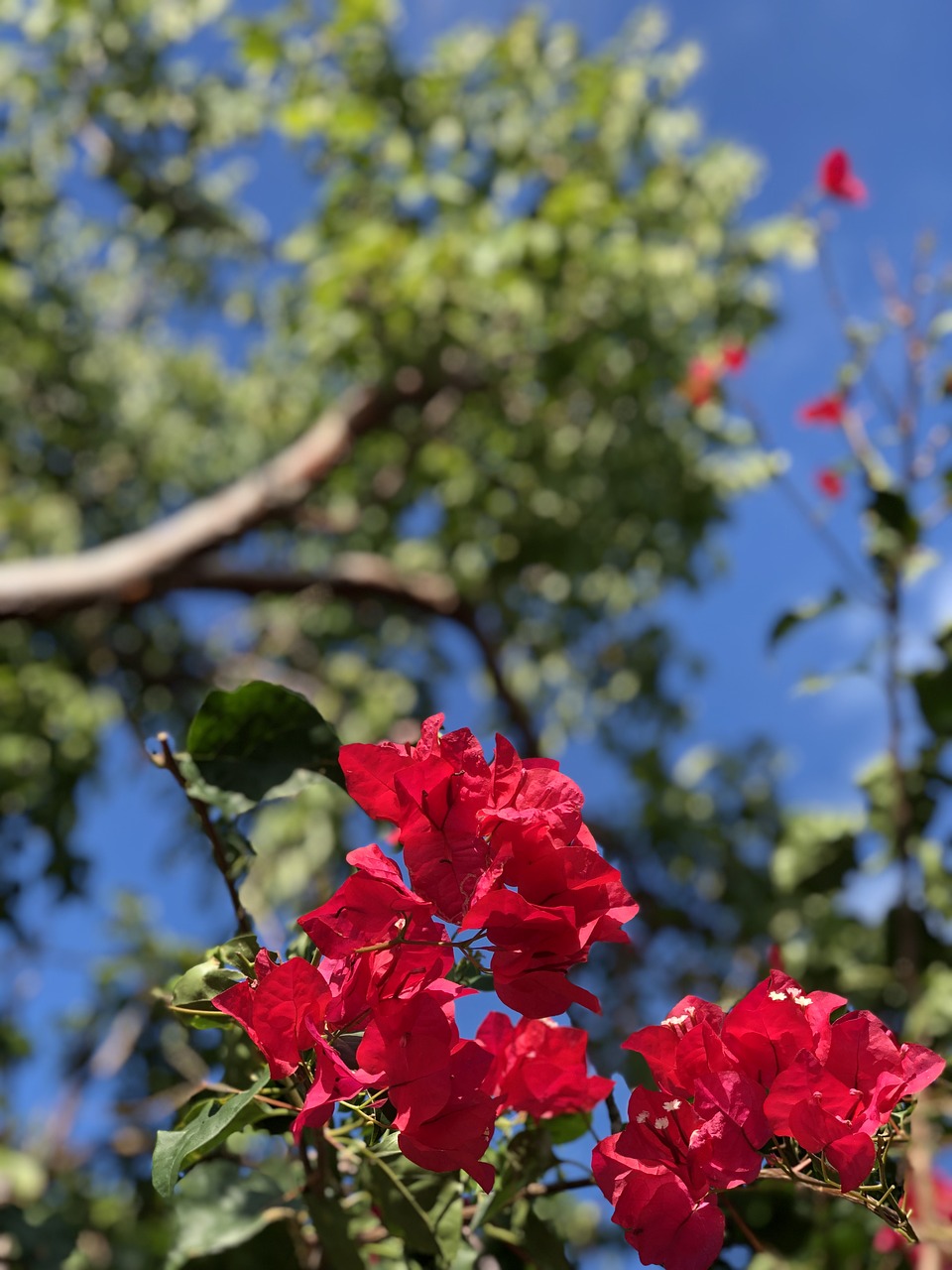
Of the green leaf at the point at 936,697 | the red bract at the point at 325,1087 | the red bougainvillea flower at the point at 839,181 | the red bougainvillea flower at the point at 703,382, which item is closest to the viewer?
the red bract at the point at 325,1087

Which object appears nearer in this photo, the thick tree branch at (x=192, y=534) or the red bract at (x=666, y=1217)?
the red bract at (x=666, y=1217)

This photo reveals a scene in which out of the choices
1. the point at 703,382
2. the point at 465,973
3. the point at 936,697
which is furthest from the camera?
the point at 703,382

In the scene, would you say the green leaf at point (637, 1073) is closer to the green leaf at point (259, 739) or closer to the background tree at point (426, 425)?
the green leaf at point (259, 739)

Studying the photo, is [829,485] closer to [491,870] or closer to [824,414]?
[824,414]

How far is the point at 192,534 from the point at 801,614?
226cm

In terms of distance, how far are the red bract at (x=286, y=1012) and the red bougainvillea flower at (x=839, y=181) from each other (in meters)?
1.89

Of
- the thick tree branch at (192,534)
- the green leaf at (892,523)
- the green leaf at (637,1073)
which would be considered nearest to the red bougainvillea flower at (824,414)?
the green leaf at (892,523)

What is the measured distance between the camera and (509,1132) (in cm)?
67

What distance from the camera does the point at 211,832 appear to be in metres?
0.65

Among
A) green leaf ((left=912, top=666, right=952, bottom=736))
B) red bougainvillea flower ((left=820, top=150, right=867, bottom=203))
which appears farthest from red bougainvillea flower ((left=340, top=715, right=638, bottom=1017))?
red bougainvillea flower ((left=820, top=150, right=867, bottom=203))

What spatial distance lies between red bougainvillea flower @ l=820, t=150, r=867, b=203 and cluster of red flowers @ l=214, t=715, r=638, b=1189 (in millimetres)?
1778

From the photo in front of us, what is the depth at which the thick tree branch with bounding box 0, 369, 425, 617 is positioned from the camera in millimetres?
2637

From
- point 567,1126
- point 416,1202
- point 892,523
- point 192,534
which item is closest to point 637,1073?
point 567,1126

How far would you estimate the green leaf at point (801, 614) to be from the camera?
1361 millimetres
